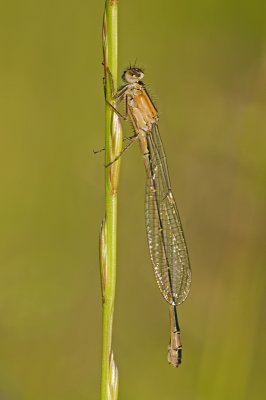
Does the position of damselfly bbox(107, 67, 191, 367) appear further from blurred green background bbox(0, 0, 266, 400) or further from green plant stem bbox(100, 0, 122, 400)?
green plant stem bbox(100, 0, 122, 400)

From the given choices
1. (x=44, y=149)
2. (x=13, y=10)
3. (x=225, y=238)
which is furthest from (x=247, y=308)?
(x=13, y=10)

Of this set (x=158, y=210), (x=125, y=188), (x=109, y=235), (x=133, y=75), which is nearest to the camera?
(x=109, y=235)

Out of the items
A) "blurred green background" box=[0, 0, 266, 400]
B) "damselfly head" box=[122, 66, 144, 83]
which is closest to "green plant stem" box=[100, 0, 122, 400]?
"damselfly head" box=[122, 66, 144, 83]

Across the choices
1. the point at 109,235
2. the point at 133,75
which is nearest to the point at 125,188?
the point at 133,75

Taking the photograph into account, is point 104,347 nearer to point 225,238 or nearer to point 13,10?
point 225,238

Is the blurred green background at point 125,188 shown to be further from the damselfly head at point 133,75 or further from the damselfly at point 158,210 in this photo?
the damselfly head at point 133,75

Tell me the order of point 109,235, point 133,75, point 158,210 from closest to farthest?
point 109,235 → point 133,75 → point 158,210

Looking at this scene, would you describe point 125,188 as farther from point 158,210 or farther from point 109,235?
point 109,235

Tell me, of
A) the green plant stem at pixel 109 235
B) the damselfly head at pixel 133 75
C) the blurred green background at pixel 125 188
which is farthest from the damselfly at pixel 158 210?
the green plant stem at pixel 109 235
